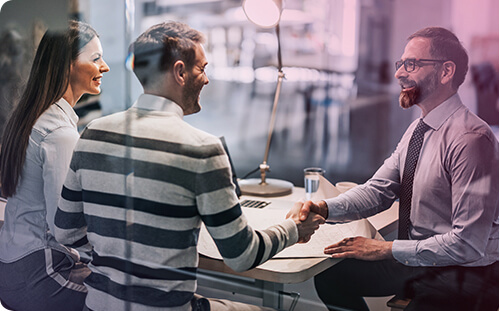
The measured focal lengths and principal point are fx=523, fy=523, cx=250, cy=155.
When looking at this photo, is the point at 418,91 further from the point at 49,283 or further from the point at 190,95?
the point at 49,283

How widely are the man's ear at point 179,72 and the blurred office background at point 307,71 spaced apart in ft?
0.37

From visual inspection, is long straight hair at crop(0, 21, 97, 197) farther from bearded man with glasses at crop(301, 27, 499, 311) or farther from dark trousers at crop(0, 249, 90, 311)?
bearded man with glasses at crop(301, 27, 499, 311)

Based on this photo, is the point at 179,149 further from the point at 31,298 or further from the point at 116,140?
the point at 31,298

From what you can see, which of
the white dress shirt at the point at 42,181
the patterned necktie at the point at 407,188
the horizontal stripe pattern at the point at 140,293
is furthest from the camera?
the white dress shirt at the point at 42,181

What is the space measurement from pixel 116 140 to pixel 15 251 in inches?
32.6

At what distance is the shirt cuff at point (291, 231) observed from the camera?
154cm

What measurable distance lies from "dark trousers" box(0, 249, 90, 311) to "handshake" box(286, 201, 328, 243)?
2.61ft

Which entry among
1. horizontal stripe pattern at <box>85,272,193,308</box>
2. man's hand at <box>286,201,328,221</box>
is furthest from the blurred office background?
horizontal stripe pattern at <box>85,272,193,308</box>

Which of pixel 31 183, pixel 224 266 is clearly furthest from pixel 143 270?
pixel 31 183

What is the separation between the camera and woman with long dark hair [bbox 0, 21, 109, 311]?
1.83 meters

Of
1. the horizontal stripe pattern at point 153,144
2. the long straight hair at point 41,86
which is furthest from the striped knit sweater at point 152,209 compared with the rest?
the long straight hair at point 41,86

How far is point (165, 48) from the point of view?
1.50m

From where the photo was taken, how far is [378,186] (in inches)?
60.0

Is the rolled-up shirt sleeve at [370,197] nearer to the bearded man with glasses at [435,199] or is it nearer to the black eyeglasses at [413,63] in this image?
the bearded man with glasses at [435,199]
